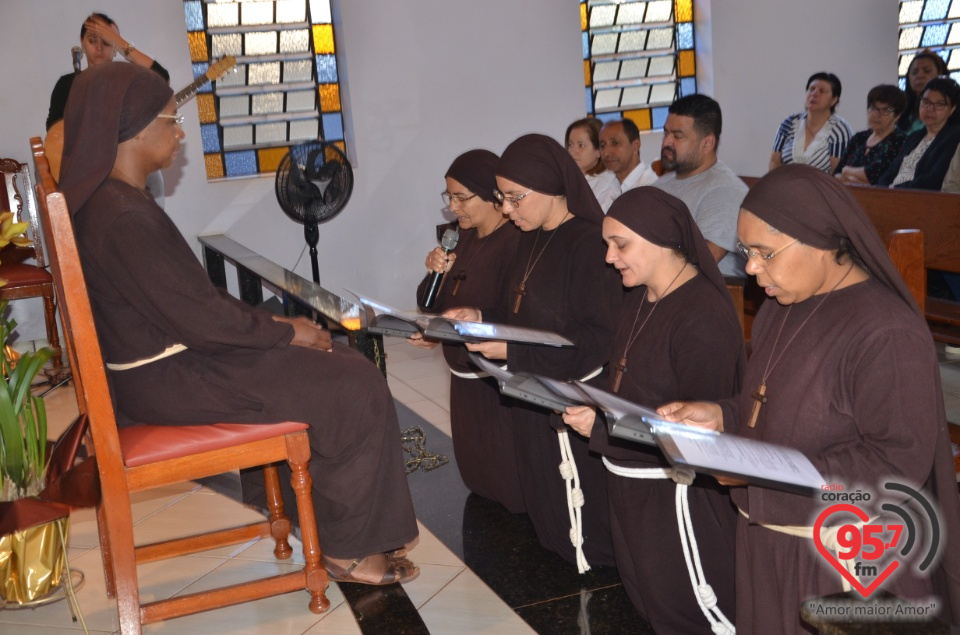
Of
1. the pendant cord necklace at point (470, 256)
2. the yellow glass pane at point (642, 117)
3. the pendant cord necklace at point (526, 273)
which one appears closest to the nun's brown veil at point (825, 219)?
the pendant cord necklace at point (526, 273)

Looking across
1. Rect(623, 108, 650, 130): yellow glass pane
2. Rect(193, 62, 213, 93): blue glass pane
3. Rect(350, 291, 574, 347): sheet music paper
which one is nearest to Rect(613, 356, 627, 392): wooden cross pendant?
Rect(350, 291, 574, 347): sheet music paper

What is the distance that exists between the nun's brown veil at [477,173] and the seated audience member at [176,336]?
3.12ft

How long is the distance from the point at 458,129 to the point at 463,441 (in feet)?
16.3

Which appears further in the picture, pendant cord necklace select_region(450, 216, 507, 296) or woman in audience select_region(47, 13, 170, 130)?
woman in audience select_region(47, 13, 170, 130)

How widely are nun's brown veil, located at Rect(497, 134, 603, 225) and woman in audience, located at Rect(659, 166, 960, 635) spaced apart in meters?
1.25

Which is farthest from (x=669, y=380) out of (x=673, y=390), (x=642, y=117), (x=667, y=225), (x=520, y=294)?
(x=642, y=117)

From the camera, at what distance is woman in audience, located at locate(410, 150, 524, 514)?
3848 mm

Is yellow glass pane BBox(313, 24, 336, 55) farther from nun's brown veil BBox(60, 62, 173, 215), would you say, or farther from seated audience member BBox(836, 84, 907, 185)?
nun's brown veil BBox(60, 62, 173, 215)

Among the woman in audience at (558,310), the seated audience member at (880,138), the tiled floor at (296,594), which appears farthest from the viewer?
the seated audience member at (880,138)

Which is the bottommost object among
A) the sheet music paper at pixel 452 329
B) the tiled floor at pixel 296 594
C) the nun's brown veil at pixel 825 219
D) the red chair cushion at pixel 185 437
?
the tiled floor at pixel 296 594

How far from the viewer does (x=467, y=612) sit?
125 inches

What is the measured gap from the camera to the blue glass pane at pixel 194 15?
7820 millimetres

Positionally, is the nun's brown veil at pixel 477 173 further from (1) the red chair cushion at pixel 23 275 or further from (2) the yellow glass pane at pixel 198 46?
(2) the yellow glass pane at pixel 198 46

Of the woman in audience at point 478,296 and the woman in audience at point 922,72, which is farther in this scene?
the woman in audience at point 922,72
